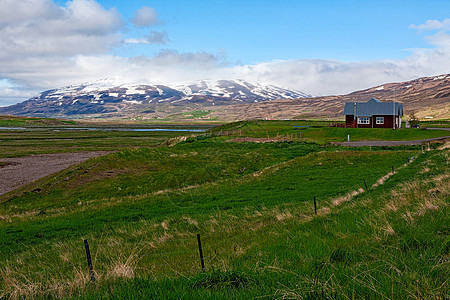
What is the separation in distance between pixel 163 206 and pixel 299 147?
142 feet

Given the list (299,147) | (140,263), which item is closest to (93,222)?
(140,263)

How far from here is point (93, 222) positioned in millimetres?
22578

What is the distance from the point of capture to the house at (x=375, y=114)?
96.5m

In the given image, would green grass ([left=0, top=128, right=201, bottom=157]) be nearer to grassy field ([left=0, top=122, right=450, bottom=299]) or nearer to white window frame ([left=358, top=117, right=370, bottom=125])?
grassy field ([left=0, top=122, right=450, bottom=299])

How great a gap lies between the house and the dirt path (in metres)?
70.7

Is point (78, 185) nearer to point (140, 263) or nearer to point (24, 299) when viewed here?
point (140, 263)

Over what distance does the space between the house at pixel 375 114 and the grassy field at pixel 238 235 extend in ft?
181

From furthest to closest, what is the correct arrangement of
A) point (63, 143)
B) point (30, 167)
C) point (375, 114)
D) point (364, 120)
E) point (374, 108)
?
point (63, 143) < point (364, 120) < point (374, 108) < point (375, 114) < point (30, 167)

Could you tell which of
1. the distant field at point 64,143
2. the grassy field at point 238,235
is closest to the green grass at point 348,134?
the distant field at point 64,143

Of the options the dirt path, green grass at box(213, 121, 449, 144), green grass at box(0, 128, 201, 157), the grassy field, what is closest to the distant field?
green grass at box(0, 128, 201, 157)

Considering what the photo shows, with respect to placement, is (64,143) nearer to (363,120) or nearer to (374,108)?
(363,120)

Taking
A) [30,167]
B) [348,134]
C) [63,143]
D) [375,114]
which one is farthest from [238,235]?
[63,143]

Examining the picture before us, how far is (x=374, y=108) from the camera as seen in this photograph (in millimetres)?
98250

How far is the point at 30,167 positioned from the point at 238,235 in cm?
5588
